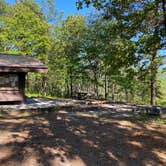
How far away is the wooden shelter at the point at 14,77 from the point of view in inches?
482

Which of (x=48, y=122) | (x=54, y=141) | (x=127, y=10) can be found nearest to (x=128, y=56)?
(x=127, y=10)

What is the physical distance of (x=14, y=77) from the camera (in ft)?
42.3

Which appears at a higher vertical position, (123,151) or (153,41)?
(153,41)

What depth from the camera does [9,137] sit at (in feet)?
20.1

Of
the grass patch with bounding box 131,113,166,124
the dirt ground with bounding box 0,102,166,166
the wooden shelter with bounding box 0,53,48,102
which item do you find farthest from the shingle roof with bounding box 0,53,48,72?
the grass patch with bounding box 131,113,166,124

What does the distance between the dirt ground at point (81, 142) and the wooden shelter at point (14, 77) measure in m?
4.15

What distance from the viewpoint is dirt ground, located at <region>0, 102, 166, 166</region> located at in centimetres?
488

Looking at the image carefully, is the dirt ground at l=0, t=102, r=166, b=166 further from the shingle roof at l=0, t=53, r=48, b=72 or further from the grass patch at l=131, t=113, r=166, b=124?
the shingle roof at l=0, t=53, r=48, b=72

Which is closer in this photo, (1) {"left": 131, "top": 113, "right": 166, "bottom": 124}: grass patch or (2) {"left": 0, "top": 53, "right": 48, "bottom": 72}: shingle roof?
(1) {"left": 131, "top": 113, "right": 166, "bottom": 124}: grass patch

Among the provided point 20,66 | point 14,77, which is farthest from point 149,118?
point 14,77

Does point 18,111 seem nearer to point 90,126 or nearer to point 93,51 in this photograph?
point 90,126

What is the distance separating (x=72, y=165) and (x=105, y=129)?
123 inches

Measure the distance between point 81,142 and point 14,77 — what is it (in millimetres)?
8111

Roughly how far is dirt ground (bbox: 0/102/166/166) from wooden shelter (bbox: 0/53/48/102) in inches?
163
